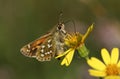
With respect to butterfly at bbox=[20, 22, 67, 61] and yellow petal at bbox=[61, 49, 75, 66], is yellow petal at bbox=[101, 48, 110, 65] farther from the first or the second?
butterfly at bbox=[20, 22, 67, 61]

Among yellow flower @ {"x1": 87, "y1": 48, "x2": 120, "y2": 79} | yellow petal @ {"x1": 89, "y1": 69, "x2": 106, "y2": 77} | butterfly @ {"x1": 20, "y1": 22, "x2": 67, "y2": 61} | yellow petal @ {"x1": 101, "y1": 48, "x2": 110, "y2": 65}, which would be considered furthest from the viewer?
butterfly @ {"x1": 20, "y1": 22, "x2": 67, "y2": 61}

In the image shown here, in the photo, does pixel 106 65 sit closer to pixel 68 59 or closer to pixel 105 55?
pixel 105 55

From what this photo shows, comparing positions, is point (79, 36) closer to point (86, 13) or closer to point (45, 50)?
point (45, 50)

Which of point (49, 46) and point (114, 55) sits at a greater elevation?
point (49, 46)

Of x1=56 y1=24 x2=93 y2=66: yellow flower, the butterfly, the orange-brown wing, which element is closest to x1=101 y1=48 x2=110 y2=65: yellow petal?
x1=56 y1=24 x2=93 y2=66: yellow flower

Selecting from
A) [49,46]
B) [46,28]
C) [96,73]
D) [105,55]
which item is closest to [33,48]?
[49,46]

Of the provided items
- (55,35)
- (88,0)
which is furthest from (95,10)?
(55,35)

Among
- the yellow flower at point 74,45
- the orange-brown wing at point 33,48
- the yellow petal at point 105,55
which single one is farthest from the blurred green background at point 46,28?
the yellow petal at point 105,55

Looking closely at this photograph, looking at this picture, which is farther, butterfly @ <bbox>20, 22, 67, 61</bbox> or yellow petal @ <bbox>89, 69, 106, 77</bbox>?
butterfly @ <bbox>20, 22, 67, 61</bbox>
